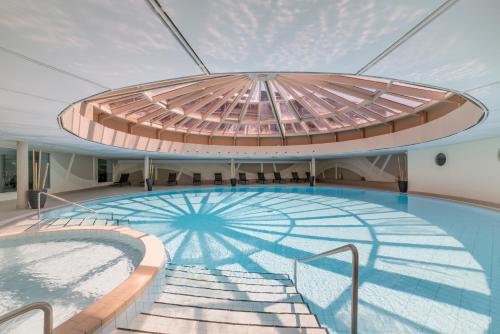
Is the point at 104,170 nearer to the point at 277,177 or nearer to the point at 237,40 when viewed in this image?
the point at 277,177

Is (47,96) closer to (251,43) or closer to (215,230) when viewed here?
(251,43)

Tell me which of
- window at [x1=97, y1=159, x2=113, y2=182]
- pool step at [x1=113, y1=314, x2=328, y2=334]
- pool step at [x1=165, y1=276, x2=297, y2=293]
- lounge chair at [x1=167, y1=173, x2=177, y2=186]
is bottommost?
pool step at [x1=165, y1=276, x2=297, y2=293]

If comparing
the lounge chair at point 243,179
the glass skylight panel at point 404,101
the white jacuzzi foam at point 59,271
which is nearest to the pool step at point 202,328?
the white jacuzzi foam at point 59,271

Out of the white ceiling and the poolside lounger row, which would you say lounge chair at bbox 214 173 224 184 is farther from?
the white ceiling

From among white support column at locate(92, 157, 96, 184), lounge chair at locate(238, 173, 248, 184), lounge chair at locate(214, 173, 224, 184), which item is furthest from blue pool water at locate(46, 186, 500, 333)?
lounge chair at locate(238, 173, 248, 184)

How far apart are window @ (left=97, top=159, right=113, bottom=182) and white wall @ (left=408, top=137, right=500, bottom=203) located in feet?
79.3

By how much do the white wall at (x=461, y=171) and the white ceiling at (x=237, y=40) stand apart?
9.99 metres

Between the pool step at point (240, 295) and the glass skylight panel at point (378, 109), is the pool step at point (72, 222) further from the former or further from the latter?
the glass skylight panel at point (378, 109)

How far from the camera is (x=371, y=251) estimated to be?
219 inches

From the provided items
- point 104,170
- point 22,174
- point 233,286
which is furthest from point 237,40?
point 104,170

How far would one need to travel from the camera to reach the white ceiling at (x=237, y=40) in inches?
Result: 70.5

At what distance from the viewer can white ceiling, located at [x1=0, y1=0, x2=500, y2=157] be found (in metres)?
1.79

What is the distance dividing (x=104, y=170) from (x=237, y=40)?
22207mm

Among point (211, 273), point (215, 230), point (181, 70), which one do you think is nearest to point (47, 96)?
point (181, 70)
